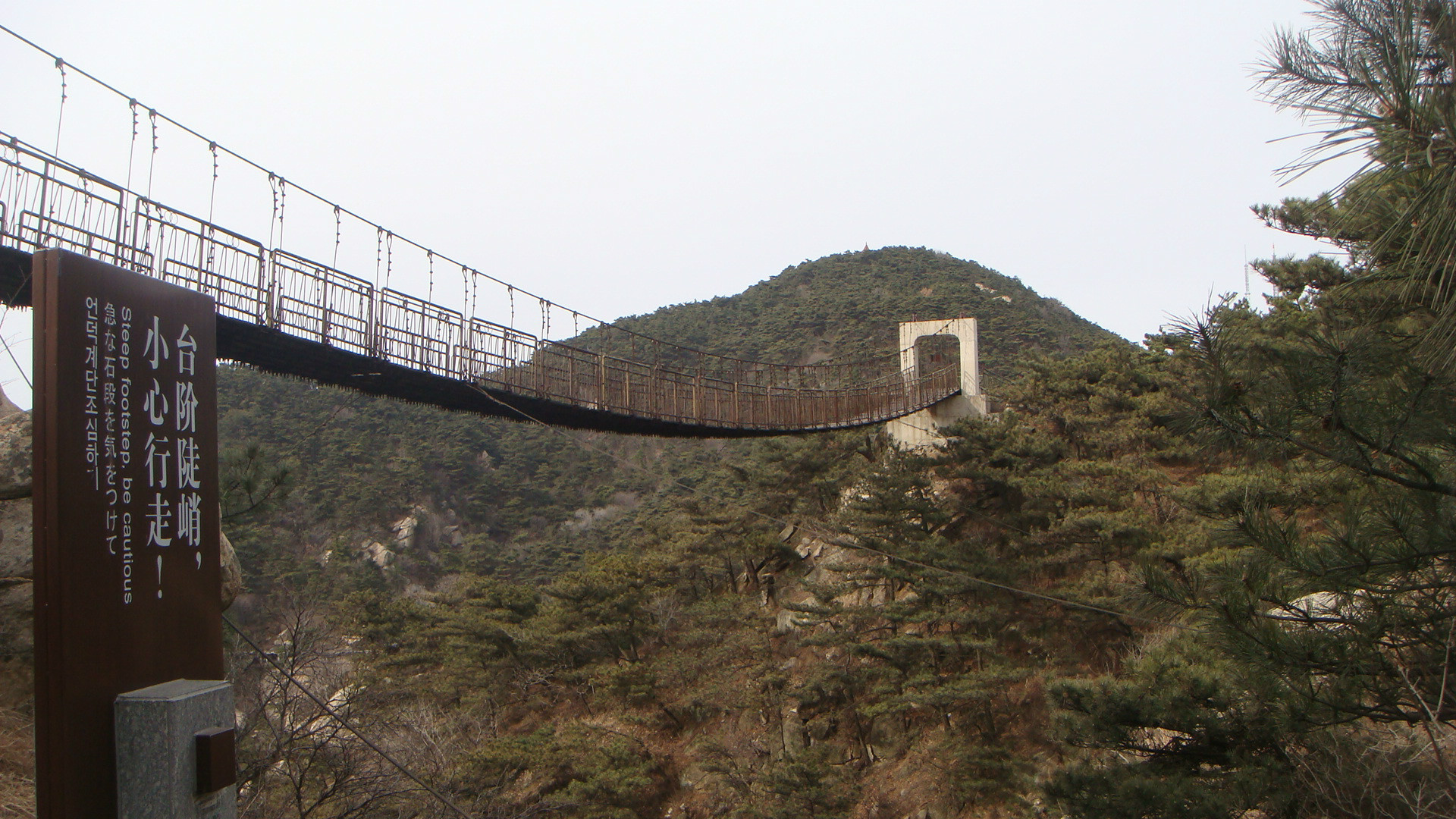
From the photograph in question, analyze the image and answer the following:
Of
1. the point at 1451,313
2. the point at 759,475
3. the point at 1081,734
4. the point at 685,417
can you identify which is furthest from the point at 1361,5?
the point at 759,475

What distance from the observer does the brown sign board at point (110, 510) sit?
5.24 ft

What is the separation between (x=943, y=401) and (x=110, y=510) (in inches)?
409

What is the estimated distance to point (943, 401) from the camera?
1134 centimetres

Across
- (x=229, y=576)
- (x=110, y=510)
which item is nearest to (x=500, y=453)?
(x=229, y=576)

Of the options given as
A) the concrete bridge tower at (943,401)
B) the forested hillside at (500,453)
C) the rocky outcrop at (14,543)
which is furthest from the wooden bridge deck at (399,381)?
the forested hillside at (500,453)

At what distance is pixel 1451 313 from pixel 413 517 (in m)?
18.9

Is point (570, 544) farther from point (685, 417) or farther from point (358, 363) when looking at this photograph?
point (358, 363)

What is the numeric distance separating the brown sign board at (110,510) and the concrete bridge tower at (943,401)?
970 centimetres

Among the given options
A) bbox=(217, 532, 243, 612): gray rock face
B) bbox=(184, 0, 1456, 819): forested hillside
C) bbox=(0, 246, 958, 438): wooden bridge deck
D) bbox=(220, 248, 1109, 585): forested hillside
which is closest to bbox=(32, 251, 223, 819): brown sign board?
bbox=(184, 0, 1456, 819): forested hillside

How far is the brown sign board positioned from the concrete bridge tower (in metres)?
9.70

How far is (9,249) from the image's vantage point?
2695 millimetres

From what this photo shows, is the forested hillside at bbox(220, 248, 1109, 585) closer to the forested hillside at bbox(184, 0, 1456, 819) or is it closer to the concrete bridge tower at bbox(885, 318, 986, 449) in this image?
the forested hillside at bbox(184, 0, 1456, 819)

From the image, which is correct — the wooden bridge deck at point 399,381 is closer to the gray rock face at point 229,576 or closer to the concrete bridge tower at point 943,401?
the gray rock face at point 229,576

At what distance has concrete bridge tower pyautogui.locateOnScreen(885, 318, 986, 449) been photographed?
1142cm
